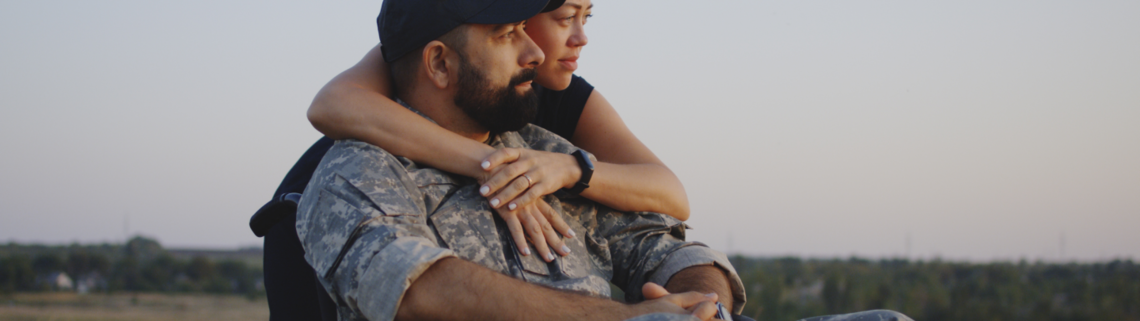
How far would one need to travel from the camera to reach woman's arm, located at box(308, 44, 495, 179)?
8.44 ft

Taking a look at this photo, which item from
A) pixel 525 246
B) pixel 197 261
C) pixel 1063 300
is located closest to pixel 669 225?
pixel 525 246

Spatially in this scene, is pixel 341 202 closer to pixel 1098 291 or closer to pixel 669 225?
pixel 669 225

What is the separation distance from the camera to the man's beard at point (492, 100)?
9.07 ft

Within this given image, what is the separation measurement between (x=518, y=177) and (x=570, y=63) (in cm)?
70

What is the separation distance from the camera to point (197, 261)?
156 feet

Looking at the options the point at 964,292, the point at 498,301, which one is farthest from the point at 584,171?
the point at 964,292

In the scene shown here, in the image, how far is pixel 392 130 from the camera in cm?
258

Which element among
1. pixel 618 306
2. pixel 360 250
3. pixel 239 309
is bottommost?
pixel 239 309

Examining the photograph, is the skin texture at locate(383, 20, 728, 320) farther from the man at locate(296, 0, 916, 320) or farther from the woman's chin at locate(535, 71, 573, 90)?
the woman's chin at locate(535, 71, 573, 90)

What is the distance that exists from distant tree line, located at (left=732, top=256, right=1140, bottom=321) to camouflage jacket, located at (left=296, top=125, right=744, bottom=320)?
22229mm

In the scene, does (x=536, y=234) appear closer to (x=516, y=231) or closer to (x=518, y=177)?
(x=516, y=231)

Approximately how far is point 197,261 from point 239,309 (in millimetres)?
16171

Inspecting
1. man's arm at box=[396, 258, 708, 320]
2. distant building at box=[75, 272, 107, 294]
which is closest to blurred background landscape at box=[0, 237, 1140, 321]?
distant building at box=[75, 272, 107, 294]

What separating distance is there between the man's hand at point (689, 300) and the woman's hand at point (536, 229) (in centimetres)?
40
